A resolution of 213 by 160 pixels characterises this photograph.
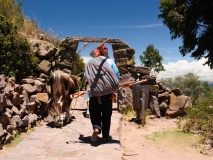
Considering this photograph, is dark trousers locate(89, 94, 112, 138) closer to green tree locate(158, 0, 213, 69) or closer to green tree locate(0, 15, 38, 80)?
green tree locate(0, 15, 38, 80)

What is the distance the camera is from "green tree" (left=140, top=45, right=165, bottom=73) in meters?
33.1

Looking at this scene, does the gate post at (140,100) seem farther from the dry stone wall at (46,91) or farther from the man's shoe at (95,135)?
the man's shoe at (95,135)

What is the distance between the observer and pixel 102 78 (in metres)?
4.77

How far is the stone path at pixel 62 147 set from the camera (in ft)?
13.7

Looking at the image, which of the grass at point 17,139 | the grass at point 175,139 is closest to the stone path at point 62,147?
the grass at point 17,139

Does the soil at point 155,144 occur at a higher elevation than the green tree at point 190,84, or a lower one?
lower

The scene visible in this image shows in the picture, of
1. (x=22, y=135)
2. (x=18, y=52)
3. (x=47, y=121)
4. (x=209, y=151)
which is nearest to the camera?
(x=22, y=135)

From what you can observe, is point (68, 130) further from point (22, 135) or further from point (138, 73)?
point (138, 73)

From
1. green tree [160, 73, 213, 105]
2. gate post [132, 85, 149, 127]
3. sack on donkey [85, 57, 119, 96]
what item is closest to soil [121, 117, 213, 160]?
gate post [132, 85, 149, 127]

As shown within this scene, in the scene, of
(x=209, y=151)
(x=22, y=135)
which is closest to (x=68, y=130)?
(x=22, y=135)

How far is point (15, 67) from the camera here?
741 centimetres

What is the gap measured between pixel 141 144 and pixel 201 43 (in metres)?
10.3

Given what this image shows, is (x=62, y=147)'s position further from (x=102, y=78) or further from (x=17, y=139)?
(x=102, y=78)

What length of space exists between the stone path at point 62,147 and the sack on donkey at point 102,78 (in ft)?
3.20
